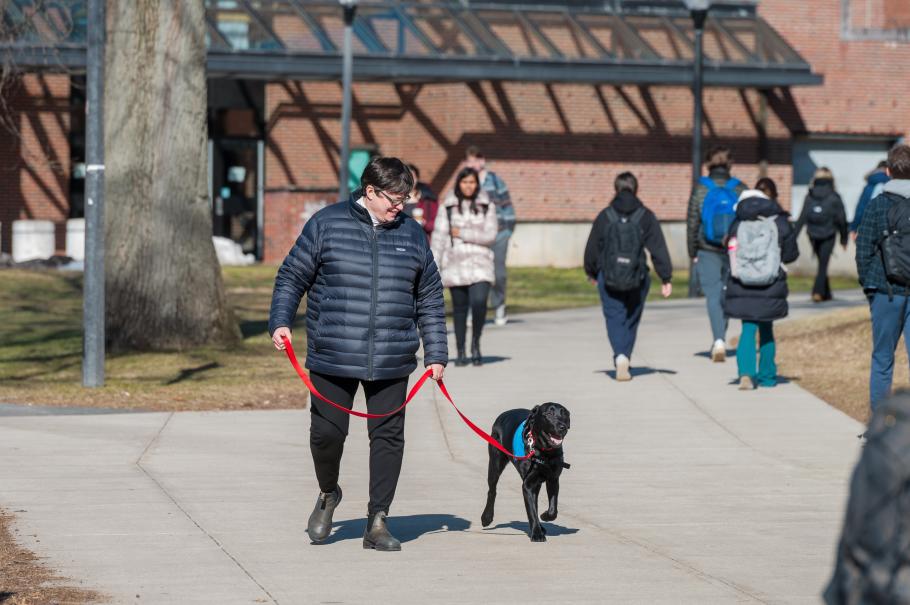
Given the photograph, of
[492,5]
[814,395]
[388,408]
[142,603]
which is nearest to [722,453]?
[814,395]

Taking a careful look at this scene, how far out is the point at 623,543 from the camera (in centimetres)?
779

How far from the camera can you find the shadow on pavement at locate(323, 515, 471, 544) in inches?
311

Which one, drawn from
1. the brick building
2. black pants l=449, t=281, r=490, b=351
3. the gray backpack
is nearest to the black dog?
the gray backpack

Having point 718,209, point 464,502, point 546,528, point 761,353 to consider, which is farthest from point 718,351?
point 546,528

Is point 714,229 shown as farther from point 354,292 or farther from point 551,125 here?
point 551,125

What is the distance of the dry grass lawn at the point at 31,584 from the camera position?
631cm

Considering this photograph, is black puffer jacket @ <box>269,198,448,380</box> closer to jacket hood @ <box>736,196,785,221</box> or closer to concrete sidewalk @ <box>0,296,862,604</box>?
concrete sidewalk @ <box>0,296,862,604</box>

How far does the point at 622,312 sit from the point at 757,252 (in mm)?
1277

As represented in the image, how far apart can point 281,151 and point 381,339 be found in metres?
25.4

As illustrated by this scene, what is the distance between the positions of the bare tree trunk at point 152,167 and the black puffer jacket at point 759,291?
5.44 meters

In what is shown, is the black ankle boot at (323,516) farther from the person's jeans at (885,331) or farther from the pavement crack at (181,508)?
the person's jeans at (885,331)

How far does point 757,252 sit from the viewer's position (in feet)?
43.2

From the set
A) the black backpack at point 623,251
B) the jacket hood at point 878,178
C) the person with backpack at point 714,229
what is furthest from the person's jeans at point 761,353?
the jacket hood at point 878,178

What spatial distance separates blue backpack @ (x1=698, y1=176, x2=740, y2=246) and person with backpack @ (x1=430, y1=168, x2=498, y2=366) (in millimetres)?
1929
